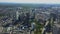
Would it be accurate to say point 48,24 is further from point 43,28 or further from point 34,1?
point 34,1

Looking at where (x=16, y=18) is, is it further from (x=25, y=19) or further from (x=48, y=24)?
(x=48, y=24)

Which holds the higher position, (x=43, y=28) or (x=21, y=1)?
(x=21, y=1)

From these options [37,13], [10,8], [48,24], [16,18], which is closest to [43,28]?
[48,24]

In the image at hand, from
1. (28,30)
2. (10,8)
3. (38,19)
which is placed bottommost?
(28,30)

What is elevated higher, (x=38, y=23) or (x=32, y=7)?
(x=32, y=7)

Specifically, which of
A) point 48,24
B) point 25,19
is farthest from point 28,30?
point 48,24

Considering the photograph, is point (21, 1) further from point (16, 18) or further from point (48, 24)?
point (48, 24)

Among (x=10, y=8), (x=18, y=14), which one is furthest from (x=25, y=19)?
(x=10, y=8)
